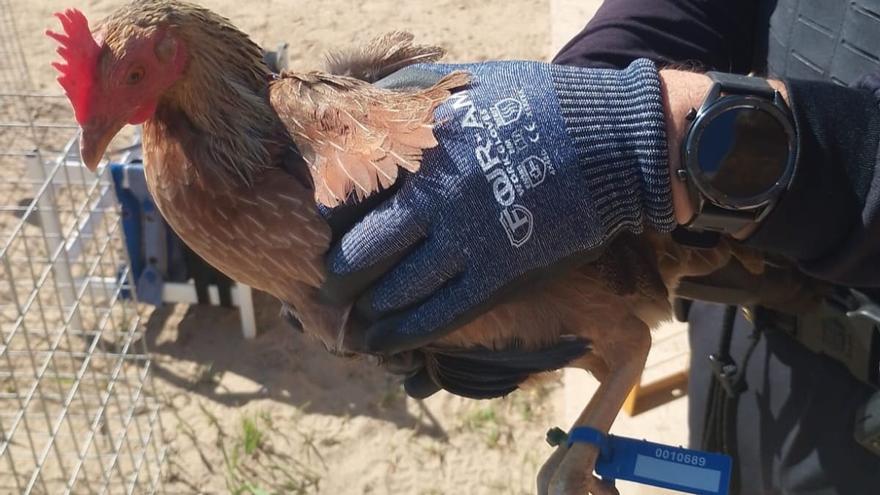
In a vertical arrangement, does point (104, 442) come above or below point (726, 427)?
below

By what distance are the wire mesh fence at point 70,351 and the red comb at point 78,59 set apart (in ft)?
3.69

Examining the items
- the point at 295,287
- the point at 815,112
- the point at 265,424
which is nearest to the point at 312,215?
the point at 295,287

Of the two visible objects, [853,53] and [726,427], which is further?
[726,427]

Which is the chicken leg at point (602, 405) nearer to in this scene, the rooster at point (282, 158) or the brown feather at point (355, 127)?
the rooster at point (282, 158)

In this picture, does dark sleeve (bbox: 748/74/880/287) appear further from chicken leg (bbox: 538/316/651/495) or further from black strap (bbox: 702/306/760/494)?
black strap (bbox: 702/306/760/494)

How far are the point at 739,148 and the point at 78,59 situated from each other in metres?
1.07

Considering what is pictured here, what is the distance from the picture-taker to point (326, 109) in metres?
1.48

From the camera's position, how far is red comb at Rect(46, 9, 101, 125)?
4.65ft

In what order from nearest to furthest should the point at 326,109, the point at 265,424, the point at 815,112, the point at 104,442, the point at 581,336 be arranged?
the point at 815,112
the point at 326,109
the point at 581,336
the point at 104,442
the point at 265,424

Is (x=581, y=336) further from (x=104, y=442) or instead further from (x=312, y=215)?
(x=104, y=442)

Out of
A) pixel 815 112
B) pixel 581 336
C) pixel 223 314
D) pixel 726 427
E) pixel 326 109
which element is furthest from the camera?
pixel 223 314

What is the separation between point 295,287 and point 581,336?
57 centimetres

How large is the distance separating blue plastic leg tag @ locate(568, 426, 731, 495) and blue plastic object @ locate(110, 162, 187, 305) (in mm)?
2568

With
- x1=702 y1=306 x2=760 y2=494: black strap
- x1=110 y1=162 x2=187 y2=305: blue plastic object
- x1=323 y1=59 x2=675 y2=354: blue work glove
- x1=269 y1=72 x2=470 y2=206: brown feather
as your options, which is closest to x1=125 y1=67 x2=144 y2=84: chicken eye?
x1=269 y1=72 x2=470 y2=206: brown feather
